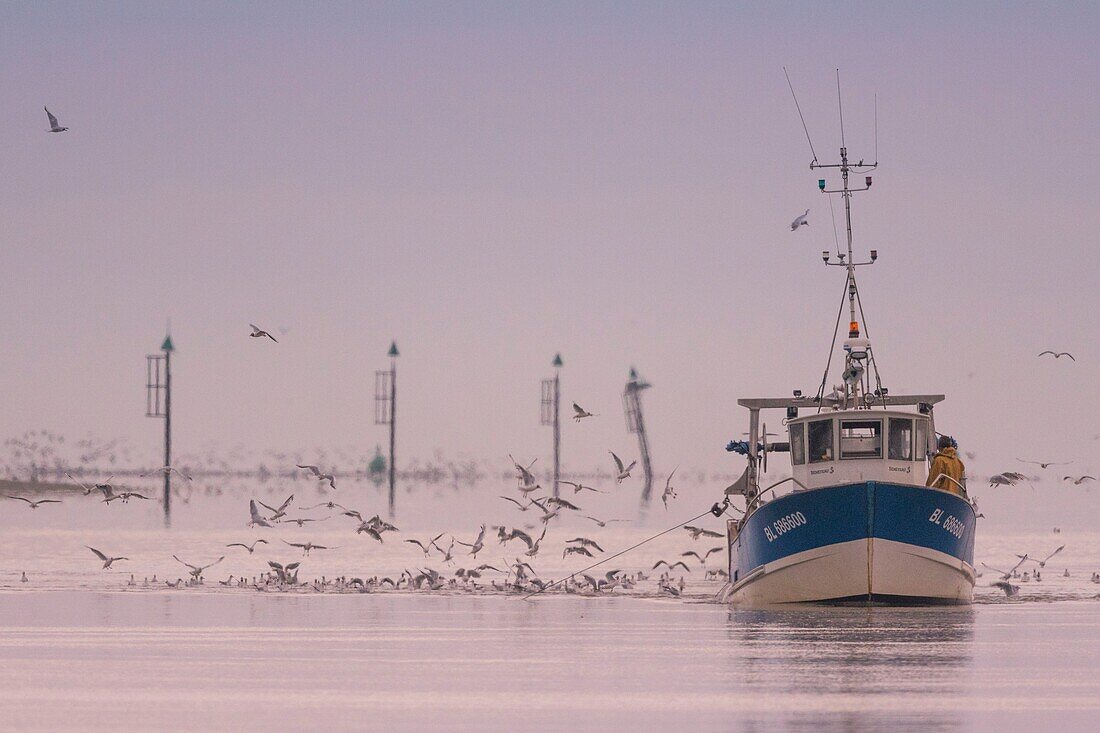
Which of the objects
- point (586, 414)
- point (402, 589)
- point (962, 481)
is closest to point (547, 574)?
point (586, 414)

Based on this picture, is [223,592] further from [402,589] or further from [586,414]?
[586,414]

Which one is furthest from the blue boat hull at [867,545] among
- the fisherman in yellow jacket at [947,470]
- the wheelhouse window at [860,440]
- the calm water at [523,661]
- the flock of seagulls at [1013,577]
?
the flock of seagulls at [1013,577]

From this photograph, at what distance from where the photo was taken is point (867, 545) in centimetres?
3616

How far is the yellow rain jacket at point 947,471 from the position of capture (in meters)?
38.2

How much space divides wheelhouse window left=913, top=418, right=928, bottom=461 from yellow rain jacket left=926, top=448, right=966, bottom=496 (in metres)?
0.27

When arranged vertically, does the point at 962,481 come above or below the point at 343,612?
above

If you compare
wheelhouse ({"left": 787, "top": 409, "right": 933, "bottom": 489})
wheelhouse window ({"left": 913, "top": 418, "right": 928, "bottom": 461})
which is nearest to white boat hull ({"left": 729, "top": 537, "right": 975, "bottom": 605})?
wheelhouse ({"left": 787, "top": 409, "right": 933, "bottom": 489})

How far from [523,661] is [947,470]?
16.0 metres

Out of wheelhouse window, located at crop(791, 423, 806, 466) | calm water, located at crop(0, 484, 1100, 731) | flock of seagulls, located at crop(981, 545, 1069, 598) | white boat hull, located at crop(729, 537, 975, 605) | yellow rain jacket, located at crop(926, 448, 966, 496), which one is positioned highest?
wheelhouse window, located at crop(791, 423, 806, 466)

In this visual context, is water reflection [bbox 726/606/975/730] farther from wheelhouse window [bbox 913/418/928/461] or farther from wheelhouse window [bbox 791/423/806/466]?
wheelhouse window [bbox 791/423/806/466]

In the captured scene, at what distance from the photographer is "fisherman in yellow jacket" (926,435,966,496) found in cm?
3812

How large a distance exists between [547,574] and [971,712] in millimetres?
33148

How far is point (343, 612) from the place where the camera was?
3481cm

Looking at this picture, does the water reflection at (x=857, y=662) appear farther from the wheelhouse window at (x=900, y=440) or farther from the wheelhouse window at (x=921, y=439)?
the wheelhouse window at (x=921, y=439)
